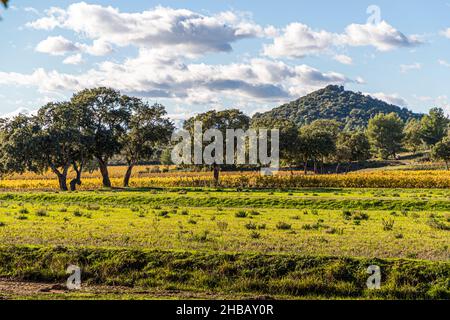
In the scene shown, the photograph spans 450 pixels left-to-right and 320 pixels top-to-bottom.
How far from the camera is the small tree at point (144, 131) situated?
7488cm

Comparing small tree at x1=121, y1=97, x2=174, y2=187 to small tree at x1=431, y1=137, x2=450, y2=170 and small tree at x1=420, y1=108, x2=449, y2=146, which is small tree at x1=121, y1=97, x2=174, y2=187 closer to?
small tree at x1=431, y1=137, x2=450, y2=170

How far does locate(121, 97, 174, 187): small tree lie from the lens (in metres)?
74.9

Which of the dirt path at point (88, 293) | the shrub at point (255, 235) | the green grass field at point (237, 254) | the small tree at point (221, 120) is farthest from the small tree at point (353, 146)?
the dirt path at point (88, 293)

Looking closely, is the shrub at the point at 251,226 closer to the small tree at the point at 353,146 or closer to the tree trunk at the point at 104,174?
the tree trunk at the point at 104,174

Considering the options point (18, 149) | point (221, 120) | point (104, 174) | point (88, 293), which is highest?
point (221, 120)

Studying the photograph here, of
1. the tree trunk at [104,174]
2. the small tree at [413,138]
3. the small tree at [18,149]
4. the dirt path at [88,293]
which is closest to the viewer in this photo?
the dirt path at [88,293]

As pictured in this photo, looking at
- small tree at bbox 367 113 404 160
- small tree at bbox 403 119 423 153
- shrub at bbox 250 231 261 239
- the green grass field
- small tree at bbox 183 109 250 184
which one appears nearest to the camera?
the green grass field

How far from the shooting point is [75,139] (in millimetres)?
64562

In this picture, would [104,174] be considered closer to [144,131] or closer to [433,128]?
[144,131]

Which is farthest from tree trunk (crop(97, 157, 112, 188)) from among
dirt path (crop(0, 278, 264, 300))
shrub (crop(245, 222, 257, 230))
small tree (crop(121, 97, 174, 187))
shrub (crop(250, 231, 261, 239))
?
dirt path (crop(0, 278, 264, 300))

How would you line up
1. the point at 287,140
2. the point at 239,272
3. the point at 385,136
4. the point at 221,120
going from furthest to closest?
the point at 385,136 → the point at 287,140 → the point at 221,120 → the point at 239,272

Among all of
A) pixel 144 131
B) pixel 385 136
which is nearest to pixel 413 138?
pixel 385 136

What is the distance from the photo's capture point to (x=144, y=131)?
74.6 meters

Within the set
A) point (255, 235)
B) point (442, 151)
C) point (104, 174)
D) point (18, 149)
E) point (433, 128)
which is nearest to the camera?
point (255, 235)
